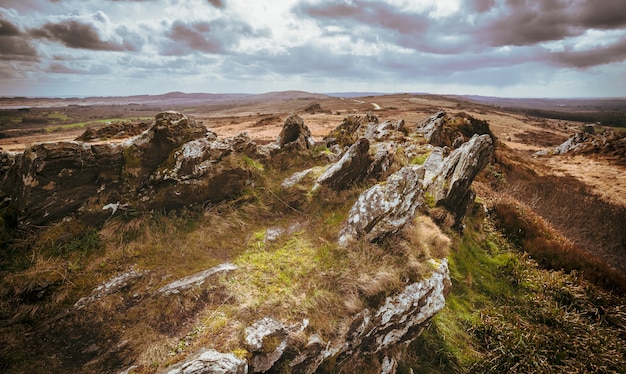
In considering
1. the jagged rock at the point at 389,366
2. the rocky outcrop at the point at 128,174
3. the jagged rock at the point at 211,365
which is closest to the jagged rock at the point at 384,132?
the rocky outcrop at the point at 128,174

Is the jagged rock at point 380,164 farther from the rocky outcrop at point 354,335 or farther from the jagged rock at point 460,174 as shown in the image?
the rocky outcrop at point 354,335

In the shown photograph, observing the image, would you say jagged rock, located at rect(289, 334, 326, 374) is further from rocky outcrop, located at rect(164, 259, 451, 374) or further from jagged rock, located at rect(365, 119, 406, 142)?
jagged rock, located at rect(365, 119, 406, 142)

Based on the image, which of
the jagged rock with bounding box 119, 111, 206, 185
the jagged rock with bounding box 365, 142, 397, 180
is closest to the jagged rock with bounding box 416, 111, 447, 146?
the jagged rock with bounding box 365, 142, 397, 180

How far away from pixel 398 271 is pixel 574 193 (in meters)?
24.5

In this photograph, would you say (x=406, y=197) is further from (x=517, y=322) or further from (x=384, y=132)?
(x=384, y=132)

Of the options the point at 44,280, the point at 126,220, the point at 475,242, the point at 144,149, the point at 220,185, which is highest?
the point at 144,149

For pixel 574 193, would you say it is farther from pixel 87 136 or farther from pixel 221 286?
pixel 87 136

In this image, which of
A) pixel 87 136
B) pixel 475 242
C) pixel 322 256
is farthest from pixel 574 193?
pixel 87 136

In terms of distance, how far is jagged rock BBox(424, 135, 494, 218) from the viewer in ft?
39.2

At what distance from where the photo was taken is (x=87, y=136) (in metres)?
13.2

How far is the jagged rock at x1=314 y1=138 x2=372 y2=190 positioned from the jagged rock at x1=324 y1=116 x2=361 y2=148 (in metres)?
9.10

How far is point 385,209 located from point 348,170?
294cm

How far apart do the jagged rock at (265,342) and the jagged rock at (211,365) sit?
0.36m

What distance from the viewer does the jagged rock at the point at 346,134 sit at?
21.1 meters
